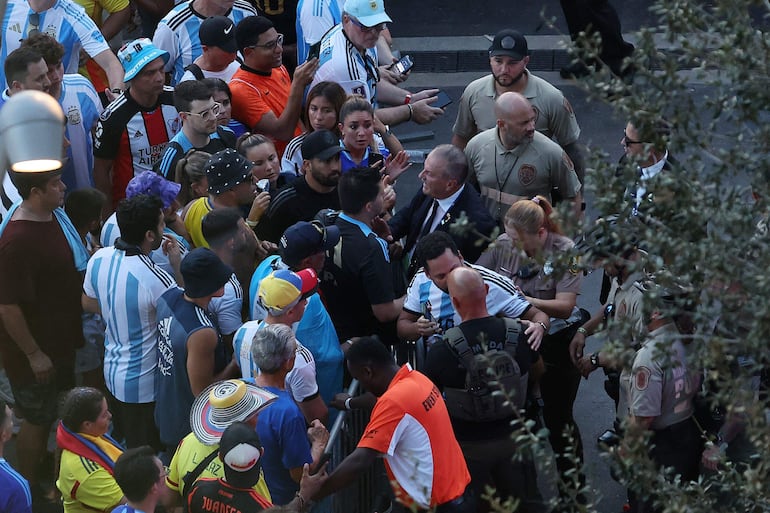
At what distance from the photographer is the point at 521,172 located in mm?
7312

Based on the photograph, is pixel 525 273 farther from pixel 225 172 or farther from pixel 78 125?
pixel 78 125

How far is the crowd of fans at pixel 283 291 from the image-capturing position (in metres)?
5.11

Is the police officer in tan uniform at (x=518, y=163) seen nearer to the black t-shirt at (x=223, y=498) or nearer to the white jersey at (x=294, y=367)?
the white jersey at (x=294, y=367)

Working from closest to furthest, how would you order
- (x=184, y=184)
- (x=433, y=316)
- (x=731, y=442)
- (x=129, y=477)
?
(x=129, y=477)
(x=731, y=442)
(x=433, y=316)
(x=184, y=184)

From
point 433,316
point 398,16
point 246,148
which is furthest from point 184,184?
point 398,16

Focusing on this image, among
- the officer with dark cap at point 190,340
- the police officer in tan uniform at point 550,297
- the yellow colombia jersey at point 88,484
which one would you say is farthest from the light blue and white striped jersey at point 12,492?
the police officer in tan uniform at point 550,297

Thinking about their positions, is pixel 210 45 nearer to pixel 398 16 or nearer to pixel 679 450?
pixel 679 450

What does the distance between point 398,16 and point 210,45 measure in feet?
25.1

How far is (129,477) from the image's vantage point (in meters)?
4.70

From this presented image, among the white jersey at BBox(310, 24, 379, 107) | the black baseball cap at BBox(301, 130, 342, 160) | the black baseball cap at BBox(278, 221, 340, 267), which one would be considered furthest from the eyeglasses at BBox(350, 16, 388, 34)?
the black baseball cap at BBox(278, 221, 340, 267)

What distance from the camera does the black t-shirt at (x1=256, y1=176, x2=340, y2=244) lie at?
6.80 meters

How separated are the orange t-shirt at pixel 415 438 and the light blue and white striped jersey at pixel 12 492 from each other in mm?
1547

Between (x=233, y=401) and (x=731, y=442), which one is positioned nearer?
(x=233, y=401)

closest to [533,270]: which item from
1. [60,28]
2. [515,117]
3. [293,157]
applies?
[515,117]
